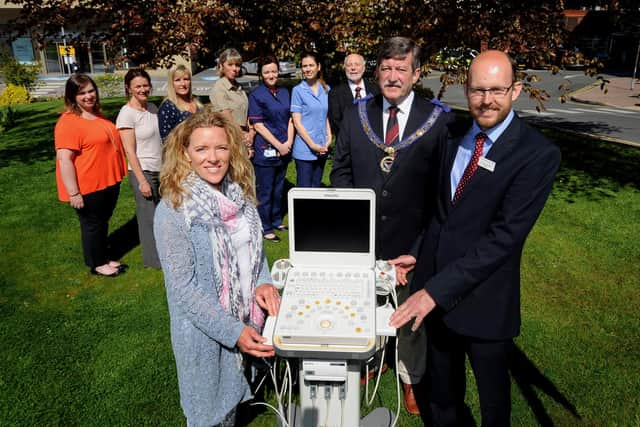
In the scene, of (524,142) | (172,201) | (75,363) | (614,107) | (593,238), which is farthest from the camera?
(614,107)

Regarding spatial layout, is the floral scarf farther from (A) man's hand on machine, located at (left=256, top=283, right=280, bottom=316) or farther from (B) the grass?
(B) the grass

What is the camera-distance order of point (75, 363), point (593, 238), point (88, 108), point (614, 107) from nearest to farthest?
1. point (75, 363)
2. point (88, 108)
3. point (593, 238)
4. point (614, 107)

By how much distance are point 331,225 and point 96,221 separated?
3302 mm

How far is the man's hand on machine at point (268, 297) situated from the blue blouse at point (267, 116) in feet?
10.5

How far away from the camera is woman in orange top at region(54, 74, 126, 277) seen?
4.45 m

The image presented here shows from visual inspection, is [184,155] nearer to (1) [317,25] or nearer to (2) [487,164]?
(2) [487,164]

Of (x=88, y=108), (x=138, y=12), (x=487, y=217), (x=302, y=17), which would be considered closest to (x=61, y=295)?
(x=88, y=108)

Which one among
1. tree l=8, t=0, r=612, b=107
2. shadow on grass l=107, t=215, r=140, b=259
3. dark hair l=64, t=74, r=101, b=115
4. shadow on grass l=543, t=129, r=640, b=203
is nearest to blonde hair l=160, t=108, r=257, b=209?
dark hair l=64, t=74, r=101, b=115

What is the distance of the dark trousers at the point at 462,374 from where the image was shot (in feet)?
7.68

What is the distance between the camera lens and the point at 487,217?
2.21 metres

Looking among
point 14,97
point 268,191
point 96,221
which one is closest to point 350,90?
→ point 268,191

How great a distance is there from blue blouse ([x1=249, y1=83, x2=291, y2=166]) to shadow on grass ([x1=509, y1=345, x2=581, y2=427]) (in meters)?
3.28

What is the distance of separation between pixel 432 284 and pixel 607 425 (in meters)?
1.87

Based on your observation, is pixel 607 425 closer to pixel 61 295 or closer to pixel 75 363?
pixel 75 363
